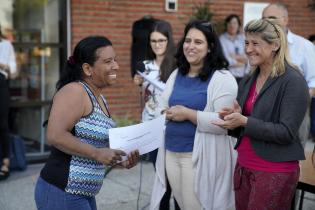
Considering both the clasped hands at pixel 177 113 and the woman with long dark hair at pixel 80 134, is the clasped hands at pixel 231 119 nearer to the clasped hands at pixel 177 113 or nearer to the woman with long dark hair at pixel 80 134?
the clasped hands at pixel 177 113

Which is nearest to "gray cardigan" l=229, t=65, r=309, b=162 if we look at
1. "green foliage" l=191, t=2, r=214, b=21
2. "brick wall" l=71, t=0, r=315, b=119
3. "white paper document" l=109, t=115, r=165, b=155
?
"white paper document" l=109, t=115, r=165, b=155

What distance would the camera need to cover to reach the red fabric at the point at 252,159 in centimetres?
310

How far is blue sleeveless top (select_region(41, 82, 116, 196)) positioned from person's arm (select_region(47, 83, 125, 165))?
8cm

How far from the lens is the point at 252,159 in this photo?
3.20 m

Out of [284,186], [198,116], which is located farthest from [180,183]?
[284,186]

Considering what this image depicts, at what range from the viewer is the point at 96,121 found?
2.84 m

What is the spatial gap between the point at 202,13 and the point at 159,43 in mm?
3458

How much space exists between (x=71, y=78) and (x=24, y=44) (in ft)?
15.1

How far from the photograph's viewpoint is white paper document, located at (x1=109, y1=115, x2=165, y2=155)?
2781mm

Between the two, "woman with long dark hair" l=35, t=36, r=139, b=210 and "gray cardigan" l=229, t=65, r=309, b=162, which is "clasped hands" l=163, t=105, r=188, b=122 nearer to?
"gray cardigan" l=229, t=65, r=309, b=162

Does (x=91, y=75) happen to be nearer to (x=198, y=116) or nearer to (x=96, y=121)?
(x=96, y=121)

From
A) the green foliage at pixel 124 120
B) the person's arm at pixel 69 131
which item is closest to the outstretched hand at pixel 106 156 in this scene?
the person's arm at pixel 69 131

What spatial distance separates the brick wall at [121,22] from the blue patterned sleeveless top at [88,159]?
4.66 metres

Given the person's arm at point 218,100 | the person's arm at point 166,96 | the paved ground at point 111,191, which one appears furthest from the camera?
the paved ground at point 111,191
